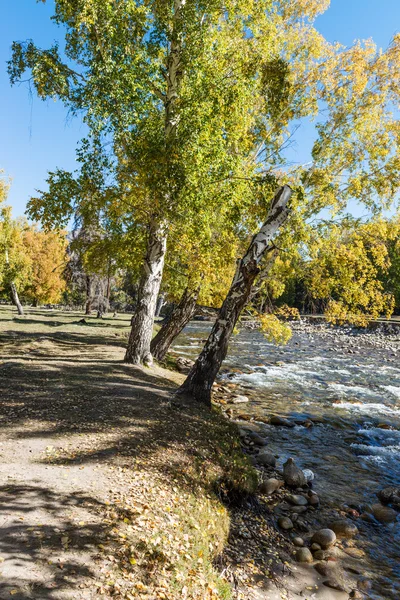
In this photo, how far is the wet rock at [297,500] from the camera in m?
7.46

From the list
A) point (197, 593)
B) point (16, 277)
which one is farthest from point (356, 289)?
point (16, 277)

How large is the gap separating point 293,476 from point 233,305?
442 centimetres

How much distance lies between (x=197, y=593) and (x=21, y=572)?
6.07ft

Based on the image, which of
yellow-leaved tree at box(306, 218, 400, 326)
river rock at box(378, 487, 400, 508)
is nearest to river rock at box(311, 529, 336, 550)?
river rock at box(378, 487, 400, 508)

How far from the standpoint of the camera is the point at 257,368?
21.9 m

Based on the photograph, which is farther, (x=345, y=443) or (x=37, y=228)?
(x=37, y=228)

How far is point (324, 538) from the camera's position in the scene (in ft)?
20.6

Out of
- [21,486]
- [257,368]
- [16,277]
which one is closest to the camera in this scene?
[21,486]

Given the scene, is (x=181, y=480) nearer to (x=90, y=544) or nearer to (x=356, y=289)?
(x=90, y=544)

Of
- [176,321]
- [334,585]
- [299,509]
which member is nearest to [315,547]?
A: [334,585]

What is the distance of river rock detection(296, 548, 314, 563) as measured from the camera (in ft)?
19.0

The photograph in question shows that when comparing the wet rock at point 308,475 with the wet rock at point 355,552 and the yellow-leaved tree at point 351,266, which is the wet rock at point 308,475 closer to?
the wet rock at point 355,552

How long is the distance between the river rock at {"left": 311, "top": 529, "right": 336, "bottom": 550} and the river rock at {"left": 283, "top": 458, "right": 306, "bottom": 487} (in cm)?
167

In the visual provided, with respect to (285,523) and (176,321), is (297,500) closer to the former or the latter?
(285,523)
